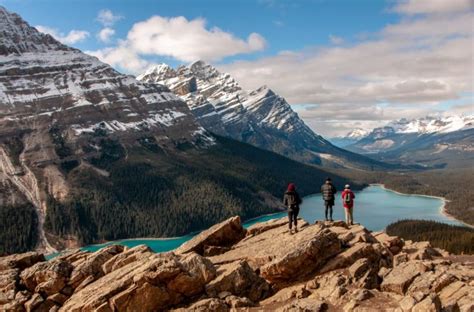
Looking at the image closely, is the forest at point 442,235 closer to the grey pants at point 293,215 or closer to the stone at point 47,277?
the grey pants at point 293,215

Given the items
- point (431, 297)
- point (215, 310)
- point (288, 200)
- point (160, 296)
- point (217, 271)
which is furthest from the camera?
point (288, 200)

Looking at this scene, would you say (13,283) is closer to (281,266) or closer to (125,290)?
(125,290)

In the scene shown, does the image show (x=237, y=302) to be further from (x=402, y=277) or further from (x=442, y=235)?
(x=442, y=235)

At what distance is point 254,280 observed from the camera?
32344mm

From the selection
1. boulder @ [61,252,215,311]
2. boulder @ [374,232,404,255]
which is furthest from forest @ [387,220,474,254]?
boulder @ [61,252,215,311]

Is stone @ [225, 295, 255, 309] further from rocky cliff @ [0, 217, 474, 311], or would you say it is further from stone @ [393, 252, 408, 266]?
stone @ [393, 252, 408, 266]

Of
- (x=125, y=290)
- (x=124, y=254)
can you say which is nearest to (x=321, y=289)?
(x=125, y=290)

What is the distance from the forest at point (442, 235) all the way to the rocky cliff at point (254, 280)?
8684cm

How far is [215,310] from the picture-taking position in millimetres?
28125

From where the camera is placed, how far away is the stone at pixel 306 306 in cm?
2650

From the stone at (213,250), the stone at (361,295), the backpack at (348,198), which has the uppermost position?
the backpack at (348,198)

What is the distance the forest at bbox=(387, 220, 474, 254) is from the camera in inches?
4609

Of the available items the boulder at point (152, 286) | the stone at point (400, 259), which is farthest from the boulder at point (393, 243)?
the boulder at point (152, 286)

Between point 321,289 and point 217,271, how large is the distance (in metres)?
7.52
